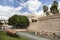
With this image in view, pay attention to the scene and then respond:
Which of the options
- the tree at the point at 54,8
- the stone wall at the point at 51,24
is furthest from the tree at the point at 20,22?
the stone wall at the point at 51,24

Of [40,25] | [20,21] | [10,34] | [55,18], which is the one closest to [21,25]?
[20,21]

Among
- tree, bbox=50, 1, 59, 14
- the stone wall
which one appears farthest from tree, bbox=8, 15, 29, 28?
the stone wall

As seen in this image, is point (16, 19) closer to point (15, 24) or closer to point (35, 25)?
point (15, 24)

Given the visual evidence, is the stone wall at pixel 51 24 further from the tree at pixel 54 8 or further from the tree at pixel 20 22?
the tree at pixel 20 22

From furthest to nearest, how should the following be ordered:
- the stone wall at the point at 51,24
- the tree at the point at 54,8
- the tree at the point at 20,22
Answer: the tree at the point at 20,22
the tree at the point at 54,8
the stone wall at the point at 51,24

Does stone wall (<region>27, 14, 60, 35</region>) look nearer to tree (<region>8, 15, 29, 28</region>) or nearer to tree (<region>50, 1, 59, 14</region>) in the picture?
tree (<region>50, 1, 59, 14</region>)

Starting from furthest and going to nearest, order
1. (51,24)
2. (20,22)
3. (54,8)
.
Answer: (20,22) < (54,8) < (51,24)

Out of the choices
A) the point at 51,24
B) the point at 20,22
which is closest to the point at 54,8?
the point at 20,22

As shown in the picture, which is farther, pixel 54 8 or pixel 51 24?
pixel 54 8

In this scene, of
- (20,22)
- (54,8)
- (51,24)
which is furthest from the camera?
(20,22)

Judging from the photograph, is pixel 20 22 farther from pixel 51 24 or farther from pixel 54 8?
pixel 51 24

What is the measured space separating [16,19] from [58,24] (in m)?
38.4

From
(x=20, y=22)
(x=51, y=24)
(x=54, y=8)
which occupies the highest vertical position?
(x=54, y=8)

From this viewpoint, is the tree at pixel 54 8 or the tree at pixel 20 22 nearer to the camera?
the tree at pixel 54 8
